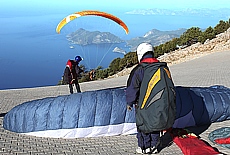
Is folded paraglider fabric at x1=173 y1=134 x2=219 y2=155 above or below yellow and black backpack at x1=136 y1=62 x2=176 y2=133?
below

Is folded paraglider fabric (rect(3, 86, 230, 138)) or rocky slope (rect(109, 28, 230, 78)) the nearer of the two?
folded paraglider fabric (rect(3, 86, 230, 138))

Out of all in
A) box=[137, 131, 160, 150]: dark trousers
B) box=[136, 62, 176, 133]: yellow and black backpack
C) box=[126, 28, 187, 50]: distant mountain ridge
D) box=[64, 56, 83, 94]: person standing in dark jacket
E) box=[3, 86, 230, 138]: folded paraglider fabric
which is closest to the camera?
box=[136, 62, 176, 133]: yellow and black backpack

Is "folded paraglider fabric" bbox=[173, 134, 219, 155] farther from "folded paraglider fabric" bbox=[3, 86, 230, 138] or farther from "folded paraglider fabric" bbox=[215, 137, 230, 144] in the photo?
"folded paraglider fabric" bbox=[3, 86, 230, 138]

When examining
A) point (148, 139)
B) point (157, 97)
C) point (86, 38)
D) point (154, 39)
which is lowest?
point (148, 139)

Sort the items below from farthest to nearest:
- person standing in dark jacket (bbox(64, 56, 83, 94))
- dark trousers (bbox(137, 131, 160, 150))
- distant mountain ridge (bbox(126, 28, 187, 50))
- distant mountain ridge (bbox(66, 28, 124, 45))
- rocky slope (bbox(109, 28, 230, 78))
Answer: distant mountain ridge (bbox(126, 28, 187, 50)) → rocky slope (bbox(109, 28, 230, 78)) → distant mountain ridge (bbox(66, 28, 124, 45)) → person standing in dark jacket (bbox(64, 56, 83, 94)) → dark trousers (bbox(137, 131, 160, 150))

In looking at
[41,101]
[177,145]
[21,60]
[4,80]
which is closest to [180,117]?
[177,145]

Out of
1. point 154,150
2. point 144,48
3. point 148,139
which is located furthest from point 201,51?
point 144,48

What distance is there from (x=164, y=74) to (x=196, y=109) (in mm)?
2258

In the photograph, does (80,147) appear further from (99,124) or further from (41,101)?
(41,101)

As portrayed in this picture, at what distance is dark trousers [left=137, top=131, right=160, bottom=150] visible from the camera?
4414 mm

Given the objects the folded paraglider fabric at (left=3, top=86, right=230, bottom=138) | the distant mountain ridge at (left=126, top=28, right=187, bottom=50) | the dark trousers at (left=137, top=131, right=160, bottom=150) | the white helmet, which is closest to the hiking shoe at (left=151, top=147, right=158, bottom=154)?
the dark trousers at (left=137, top=131, right=160, bottom=150)

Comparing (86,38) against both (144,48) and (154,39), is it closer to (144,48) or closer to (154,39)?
(144,48)

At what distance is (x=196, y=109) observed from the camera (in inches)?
232

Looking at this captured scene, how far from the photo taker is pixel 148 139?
447 centimetres
